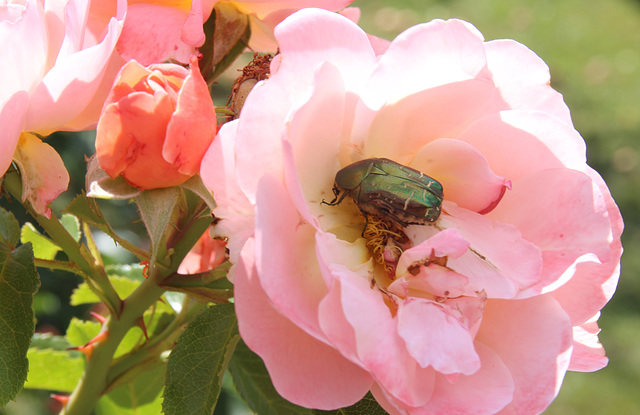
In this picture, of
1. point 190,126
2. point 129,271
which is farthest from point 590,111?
point 190,126

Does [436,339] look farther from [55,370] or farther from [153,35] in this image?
[55,370]

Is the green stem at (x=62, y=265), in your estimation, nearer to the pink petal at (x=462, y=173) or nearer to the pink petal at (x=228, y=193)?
the pink petal at (x=228, y=193)

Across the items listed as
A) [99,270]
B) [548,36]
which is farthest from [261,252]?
[548,36]

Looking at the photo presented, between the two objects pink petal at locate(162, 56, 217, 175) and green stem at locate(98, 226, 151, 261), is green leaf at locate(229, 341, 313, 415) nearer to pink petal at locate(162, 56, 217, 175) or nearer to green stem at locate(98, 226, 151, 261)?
green stem at locate(98, 226, 151, 261)

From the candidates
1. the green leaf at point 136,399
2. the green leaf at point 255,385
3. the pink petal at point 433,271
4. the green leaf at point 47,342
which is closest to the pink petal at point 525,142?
the pink petal at point 433,271

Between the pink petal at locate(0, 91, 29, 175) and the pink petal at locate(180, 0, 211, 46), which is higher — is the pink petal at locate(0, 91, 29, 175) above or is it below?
below

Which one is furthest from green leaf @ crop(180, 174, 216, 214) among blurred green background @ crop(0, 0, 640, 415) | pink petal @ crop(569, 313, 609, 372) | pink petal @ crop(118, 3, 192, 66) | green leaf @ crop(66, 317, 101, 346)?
blurred green background @ crop(0, 0, 640, 415)

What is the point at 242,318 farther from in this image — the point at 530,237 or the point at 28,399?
the point at 28,399
